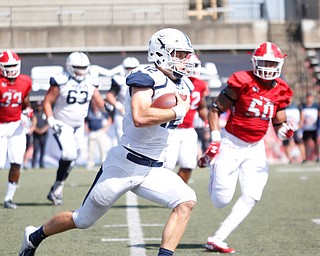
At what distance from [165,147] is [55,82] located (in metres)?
4.60

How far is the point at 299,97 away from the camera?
2339 cm

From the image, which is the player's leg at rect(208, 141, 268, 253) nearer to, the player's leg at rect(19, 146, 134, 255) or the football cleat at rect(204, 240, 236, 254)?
the football cleat at rect(204, 240, 236, 254)

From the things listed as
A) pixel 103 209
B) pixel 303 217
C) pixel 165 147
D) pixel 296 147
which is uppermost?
pixel 165 147

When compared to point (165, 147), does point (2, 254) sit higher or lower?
lower

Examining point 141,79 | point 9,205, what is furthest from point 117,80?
point 141,79

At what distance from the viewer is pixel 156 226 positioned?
8.76 m

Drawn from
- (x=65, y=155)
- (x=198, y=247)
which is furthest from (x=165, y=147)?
(x=65, y=155)

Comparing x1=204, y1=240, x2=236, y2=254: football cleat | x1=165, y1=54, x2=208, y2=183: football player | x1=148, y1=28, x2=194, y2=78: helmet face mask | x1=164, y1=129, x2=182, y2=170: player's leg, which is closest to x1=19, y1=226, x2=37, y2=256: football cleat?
x1=148, y1=28, x2=194, y2=78: helmet face mask

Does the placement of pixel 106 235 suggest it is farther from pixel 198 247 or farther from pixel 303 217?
pixel 303 217

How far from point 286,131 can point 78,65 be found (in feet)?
11.7

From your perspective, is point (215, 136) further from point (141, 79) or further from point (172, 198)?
point (141, 79)

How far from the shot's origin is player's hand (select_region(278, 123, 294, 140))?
770 cm

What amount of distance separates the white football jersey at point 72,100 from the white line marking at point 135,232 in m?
1.15

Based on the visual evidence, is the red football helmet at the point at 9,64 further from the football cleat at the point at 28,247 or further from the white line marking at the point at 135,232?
the football cleat at the point at 28,247
